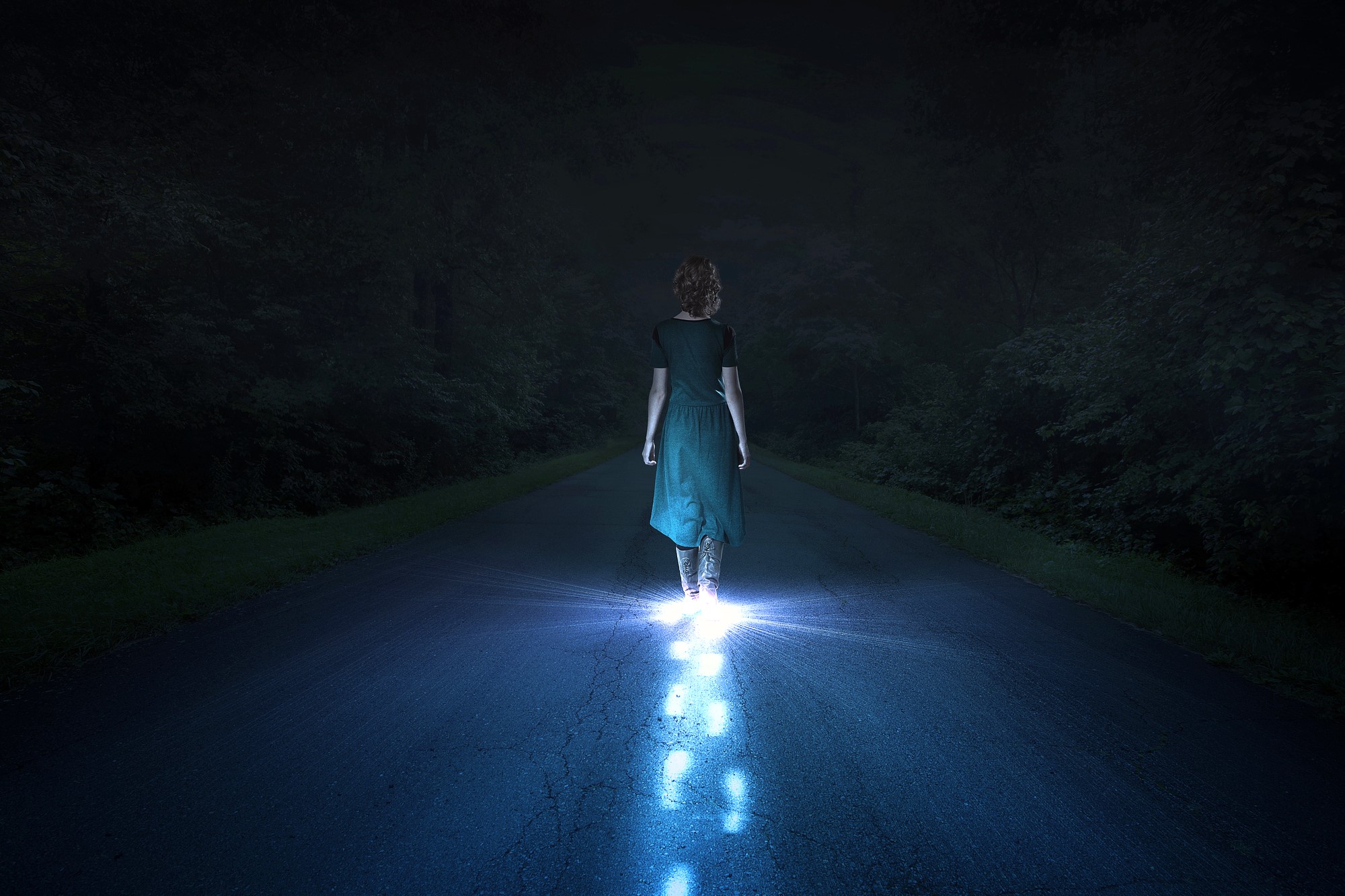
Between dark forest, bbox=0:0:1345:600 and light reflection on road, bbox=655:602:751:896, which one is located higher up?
dark forest, bbox=0:0:1345:600

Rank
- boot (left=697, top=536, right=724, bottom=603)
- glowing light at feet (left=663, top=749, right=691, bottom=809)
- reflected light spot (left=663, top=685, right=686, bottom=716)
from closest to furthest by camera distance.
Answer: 1. glowing light at feet (left=663, top=749, right=691, bottom=809)
2. reflected light spot (left=663, top=685, right=686, bottom=716)
3. boot (left=697, top=536, right=724, bottom=603)

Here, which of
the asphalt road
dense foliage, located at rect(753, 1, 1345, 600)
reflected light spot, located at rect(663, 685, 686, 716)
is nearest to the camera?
the asphalt road

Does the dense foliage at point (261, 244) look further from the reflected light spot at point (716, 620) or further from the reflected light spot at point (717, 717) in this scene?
the reflected light spot at point (717, 717)

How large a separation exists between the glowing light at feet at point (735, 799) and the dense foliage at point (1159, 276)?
5.26 m

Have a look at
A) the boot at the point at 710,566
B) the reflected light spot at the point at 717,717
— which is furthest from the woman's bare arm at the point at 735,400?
the reflected light spot at the point at 717,717

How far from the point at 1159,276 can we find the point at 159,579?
9.81 metres

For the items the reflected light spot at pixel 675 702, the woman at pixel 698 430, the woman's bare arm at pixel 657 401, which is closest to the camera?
the reflected light spot at pixel 675 702

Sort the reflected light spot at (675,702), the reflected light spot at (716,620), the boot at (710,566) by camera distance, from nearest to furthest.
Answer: the reflected light spot at (675,702), the reflected light spot at (716,620), the boot at (710,566)

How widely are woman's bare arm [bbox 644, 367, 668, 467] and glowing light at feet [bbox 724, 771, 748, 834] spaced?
2.67 metres

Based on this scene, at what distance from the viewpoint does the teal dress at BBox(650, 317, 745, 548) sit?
5148 mm

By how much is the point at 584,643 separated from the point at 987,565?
4.95 metres

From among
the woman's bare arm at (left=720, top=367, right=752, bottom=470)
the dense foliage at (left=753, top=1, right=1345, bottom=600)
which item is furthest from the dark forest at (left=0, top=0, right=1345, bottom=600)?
the woman's bare arm at (left=720, top=367, right=752, bottom=470)

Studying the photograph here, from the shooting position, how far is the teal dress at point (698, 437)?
5.15m

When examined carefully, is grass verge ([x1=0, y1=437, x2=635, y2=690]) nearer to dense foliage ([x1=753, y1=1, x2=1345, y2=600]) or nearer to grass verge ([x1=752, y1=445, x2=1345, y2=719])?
grass verge ([x1=752, y1=445, x2=1345, y2=719])
